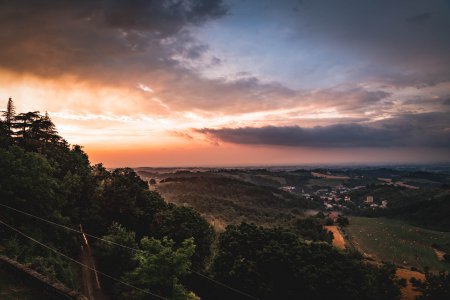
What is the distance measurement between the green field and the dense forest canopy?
47838mm

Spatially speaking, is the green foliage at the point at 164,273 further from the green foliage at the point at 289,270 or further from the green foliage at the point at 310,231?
the green foliage at the point at 310,231

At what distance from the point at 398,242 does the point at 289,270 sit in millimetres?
79064

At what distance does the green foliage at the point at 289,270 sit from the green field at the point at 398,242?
5105cm

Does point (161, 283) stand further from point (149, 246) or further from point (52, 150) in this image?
point (52, 150)

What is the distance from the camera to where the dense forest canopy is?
2381cm

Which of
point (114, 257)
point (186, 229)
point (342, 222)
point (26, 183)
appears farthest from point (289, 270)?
point (342, 222)

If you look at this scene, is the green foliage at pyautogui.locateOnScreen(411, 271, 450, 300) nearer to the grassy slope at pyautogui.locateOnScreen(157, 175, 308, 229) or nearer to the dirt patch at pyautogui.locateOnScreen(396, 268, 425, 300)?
the dirt patch at pyautogui.locateOnScreen(396, 268, 425, 300)

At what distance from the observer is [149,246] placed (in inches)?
1009

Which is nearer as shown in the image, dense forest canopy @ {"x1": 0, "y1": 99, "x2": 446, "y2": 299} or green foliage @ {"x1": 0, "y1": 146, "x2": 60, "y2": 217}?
dense forest canopy @ {"x1": 0, "y1": 99, "x2": 446, "y2": 299}

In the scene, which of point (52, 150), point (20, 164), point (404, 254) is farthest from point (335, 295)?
point (404, 254)

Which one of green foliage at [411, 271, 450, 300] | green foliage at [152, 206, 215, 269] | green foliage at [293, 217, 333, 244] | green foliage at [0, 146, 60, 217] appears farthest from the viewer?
green foliage at [293, 217, 333, 244]

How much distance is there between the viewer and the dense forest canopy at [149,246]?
2381cm

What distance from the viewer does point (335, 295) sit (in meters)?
31.8

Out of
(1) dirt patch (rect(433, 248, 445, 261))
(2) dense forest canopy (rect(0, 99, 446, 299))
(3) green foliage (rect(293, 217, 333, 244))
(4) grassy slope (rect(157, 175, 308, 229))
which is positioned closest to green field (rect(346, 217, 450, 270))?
(1) dirt patch (rect(433, 248, 445, 261))
